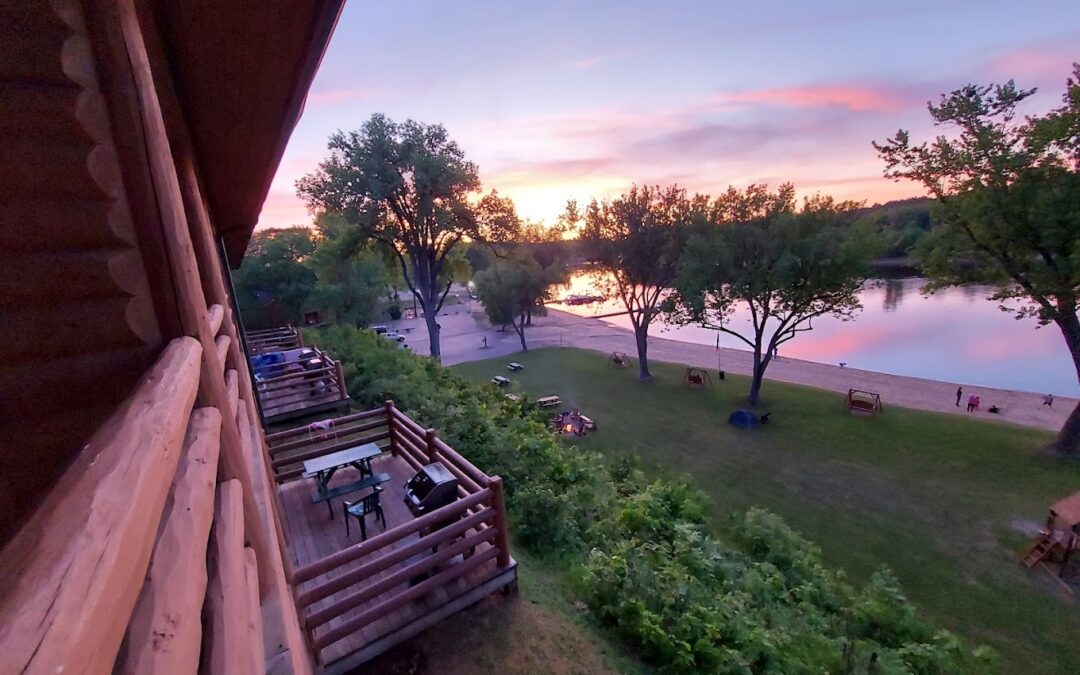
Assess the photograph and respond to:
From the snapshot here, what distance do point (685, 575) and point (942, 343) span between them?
36.3 m

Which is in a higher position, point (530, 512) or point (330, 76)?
point (330, 76)

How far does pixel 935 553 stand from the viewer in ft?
31.2

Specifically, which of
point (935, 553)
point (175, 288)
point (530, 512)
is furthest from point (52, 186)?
point (935, 553)

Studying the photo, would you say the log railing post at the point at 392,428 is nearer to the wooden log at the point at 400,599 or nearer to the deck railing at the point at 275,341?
the wooden log at the point at 400,599

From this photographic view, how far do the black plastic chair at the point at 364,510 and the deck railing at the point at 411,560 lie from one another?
15.9 inches

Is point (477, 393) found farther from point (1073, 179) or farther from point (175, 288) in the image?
Answer: point (1073, 179)

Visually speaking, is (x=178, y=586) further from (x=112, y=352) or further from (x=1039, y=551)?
(x=1039, y=551)

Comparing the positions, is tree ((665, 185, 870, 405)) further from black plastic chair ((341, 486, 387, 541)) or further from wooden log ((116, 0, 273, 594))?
wooden log ((116, 0, 273, 594))

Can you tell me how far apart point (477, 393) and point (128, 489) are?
474 inches

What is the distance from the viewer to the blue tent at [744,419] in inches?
664

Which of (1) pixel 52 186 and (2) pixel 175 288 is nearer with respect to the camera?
(1) pixel 52 186

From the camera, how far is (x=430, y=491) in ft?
16.8

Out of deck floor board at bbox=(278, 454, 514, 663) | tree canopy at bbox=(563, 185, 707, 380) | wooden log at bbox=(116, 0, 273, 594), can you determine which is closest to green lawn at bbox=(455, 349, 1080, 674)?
tree canopy at bbox=(563, 185, 707, 380)

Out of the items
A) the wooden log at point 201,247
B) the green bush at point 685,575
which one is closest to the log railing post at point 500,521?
the green bush at point 685,575
